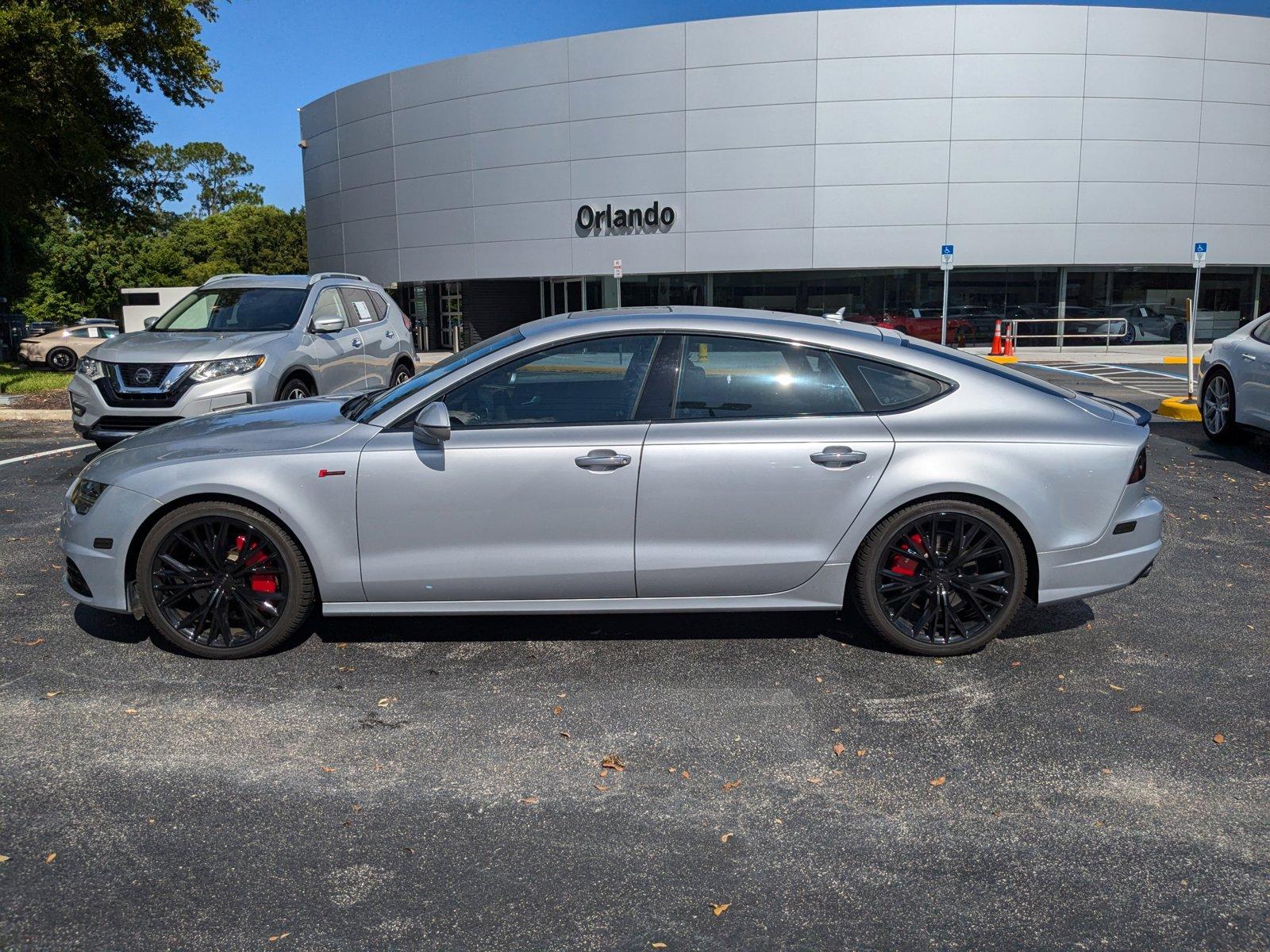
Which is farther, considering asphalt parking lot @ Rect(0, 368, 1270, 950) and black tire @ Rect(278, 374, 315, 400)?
black tire @ Rect(278, 374, 315, 400)

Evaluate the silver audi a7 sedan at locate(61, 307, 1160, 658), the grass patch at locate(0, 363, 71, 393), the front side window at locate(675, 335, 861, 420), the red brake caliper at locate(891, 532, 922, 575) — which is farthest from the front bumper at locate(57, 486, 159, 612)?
the grass patch at locate(0, 363, 71, 393)

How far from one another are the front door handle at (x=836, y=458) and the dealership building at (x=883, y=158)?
3241 centimetres

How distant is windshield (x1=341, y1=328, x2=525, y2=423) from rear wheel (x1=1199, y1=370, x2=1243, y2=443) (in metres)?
8.64

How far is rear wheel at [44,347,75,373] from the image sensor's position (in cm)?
2673

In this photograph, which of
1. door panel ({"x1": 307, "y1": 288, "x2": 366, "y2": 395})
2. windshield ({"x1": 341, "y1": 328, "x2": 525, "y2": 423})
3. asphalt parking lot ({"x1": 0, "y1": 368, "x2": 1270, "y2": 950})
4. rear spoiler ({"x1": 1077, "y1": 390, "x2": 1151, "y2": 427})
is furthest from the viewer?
door panel ({"x1": 307, "y1": 288, "x2": 366, "y2": 395})

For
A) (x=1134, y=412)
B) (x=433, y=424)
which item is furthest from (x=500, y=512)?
(x=1134, y=412)

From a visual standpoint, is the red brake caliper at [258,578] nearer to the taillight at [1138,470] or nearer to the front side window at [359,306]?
the taillight at [1138,470]

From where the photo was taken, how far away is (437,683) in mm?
4598

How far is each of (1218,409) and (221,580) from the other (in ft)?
33.4

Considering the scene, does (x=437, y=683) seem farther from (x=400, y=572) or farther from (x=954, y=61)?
(x=954, y=61)

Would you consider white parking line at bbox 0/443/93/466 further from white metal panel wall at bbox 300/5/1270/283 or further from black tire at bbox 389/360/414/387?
white metal panel wall at bbox 300/5/1270/283

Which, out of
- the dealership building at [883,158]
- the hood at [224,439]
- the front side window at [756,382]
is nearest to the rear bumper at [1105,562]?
the front side window at [756,382]

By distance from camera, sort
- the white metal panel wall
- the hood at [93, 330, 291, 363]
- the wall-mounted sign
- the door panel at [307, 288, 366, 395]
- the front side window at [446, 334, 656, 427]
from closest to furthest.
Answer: the front side window at [446, 334, 656, 427] → the hood at [93, 330, 291, 363] → the door panel at [307, 288, 366, 395] → the white metal panel wall → the wall-mounted sign

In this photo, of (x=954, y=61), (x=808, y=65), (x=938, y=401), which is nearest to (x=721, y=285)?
(x=808, y=65)
